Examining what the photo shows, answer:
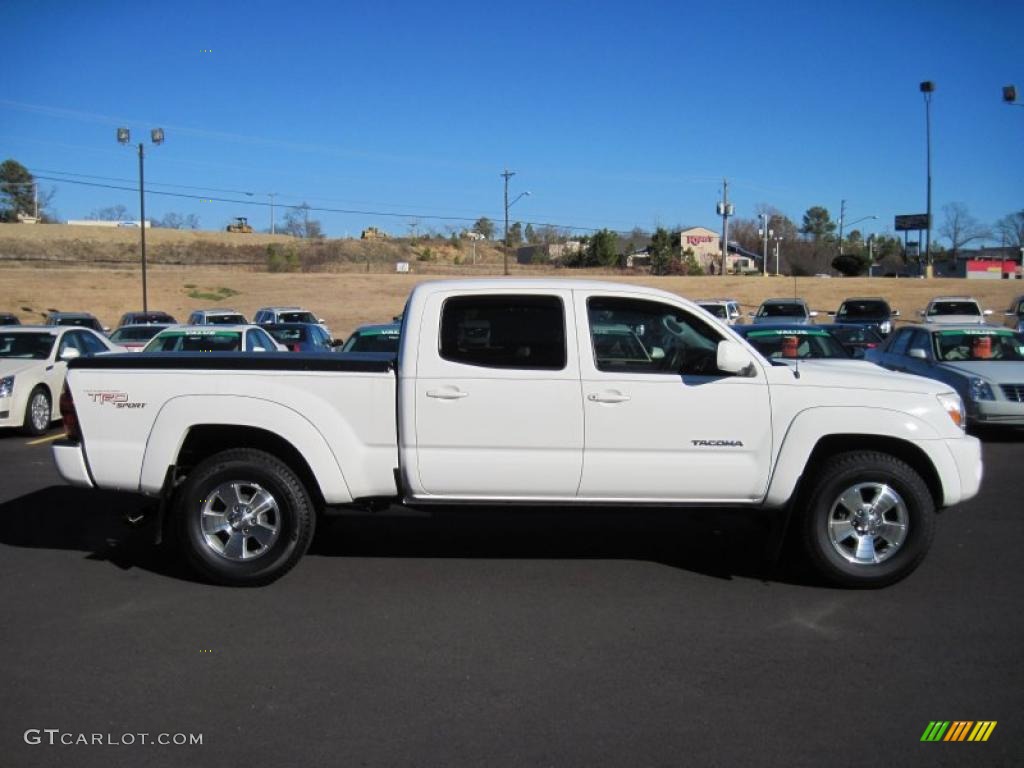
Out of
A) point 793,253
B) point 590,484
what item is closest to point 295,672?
point 590,484

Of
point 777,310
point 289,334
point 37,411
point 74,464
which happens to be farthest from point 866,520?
point 777,310

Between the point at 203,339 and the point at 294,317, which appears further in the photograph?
the point at 294,317

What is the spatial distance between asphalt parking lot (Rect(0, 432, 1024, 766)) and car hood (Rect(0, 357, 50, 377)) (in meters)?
6.55

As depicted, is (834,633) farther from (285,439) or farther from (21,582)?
(21,582)

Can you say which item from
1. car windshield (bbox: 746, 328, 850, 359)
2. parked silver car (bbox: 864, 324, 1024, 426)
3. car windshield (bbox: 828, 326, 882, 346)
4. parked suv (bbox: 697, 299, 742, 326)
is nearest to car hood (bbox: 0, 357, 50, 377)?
car windshield (bbox: 746, 328, 850, 359)

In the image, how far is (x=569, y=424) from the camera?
598cm

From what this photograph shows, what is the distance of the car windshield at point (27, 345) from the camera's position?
14.4m

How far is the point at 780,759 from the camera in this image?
13.1 feet

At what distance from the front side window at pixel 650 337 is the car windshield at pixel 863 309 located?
1088 inches

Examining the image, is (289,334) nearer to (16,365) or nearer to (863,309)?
(16,365)

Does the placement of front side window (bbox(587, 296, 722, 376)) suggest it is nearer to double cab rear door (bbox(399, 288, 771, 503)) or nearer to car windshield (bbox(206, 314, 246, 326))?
double cab rear door (bbox(399, 288, 771, 503))

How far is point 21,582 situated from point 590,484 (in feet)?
12.4

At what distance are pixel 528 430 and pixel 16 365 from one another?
34.2ft

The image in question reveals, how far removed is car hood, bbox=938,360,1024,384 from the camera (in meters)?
12.3
